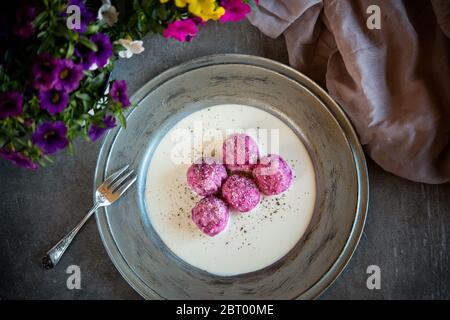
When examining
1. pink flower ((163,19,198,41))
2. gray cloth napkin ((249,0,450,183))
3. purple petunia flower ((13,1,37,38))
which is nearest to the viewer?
purple petunia flower ((13,1,37,38))

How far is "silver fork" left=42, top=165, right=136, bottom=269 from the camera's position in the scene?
0.99 metres

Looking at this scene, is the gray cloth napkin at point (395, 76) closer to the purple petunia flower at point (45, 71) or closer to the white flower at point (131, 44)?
the white flower at point (131, 44)

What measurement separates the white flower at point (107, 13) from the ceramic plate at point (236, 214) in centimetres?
24

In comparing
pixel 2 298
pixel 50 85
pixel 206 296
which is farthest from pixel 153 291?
pixel 50 85

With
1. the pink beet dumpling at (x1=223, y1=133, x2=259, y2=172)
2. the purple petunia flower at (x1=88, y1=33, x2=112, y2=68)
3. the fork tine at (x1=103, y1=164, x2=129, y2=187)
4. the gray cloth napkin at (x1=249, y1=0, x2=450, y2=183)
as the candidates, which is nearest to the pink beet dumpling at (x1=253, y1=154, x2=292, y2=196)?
the pink beet dumpling at (x1=223, y1=133, x2=259, y2=172)

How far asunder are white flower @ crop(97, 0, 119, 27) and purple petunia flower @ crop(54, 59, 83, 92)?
0.36 feet

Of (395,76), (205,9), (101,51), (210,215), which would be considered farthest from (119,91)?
(395,76)

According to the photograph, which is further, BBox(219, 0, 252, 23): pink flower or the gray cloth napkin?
the gray cloth napkin

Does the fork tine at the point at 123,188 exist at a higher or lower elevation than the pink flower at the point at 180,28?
lower

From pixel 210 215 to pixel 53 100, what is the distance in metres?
0.39

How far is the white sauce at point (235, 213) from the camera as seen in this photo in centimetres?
100

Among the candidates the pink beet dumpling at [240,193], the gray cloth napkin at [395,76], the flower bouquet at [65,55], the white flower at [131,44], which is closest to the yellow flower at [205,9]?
the flower bouquet at [65,55]

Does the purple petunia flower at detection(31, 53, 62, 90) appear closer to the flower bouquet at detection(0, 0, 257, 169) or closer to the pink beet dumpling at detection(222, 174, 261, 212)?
the flower bouquet at detection(0, 0, 257, 169)

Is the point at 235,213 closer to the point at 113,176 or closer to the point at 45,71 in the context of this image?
the point at 113,176
